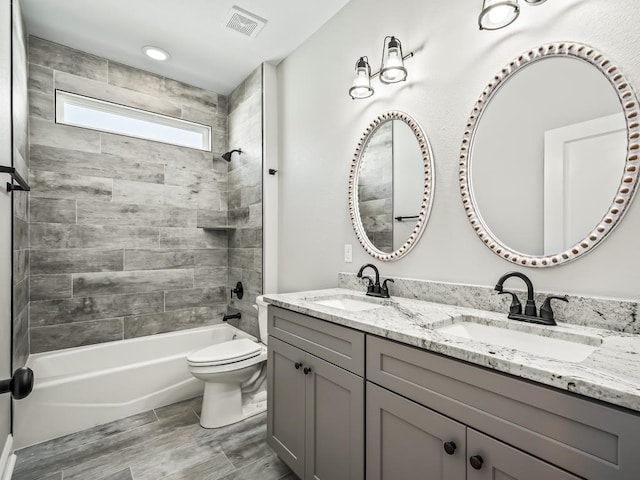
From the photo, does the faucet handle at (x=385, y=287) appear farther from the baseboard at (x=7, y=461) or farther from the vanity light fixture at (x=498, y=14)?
the baseboard at (x=7, y=461)

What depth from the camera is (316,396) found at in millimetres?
1380

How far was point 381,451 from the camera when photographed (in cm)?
109

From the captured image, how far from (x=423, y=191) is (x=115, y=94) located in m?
2.79

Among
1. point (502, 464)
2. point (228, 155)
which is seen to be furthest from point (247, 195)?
point (502, 464)

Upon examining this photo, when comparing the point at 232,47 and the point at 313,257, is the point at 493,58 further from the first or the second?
the point at 232,47

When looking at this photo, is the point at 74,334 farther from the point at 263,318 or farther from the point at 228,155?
the point at 228,155

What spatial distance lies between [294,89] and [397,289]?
1.84 metres

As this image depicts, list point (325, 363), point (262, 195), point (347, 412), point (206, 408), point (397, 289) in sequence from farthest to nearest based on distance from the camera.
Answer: point (262, 195), point (206, 408), point (397, 289), point (325, 363), point (347, 412)

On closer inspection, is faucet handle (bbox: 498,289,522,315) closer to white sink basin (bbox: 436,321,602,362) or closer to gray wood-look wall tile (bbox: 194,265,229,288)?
white sink basin (bbox: 436,321,602,362)

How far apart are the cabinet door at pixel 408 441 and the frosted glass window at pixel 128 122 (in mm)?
2950

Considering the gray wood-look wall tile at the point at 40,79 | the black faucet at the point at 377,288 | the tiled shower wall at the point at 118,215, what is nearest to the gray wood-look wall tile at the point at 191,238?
the tiled shower wall at the point at 118,215

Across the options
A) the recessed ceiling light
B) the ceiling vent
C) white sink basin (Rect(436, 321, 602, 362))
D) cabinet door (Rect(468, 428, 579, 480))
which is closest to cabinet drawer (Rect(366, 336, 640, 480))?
cabinet door (Rect(468, 428, 579, 480))

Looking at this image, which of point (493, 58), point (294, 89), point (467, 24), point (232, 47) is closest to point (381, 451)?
point (493, 58)

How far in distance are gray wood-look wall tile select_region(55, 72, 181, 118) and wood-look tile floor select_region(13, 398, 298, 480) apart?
259 cm
